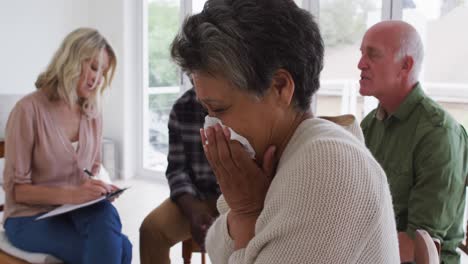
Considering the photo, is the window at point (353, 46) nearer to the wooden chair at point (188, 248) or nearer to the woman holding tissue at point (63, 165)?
the woman holding tissue at point (63, 165)

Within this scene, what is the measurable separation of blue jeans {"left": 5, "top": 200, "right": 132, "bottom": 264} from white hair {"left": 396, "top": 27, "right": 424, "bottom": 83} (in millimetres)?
1263

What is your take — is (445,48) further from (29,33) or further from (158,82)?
(29,33)

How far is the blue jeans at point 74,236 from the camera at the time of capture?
1688 millimetres

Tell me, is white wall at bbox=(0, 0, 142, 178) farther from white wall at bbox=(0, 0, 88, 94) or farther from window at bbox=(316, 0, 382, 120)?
window at bbox=(316, 0, 382, 120)

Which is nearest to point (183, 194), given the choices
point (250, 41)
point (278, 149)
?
point (278, 149)

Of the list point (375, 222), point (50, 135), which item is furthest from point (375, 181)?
point (50, 135)

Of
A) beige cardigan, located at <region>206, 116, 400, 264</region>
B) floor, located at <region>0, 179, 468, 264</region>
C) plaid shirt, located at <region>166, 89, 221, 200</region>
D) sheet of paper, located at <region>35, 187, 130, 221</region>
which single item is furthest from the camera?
floor, located at <region>0, 179, 468, 264</region>

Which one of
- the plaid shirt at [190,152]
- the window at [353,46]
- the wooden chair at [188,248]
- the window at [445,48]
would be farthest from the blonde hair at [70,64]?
the window at [445,48]

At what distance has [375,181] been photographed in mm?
723

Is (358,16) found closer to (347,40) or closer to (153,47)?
(347,40)

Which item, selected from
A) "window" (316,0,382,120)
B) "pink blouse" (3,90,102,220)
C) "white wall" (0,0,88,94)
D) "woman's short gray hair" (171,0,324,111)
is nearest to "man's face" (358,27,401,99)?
"woman's short gray hair" (171,0,324,111)

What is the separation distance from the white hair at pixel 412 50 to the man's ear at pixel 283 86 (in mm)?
1106

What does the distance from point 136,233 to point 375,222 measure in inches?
110

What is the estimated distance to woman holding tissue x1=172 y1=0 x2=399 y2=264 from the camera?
707 millimetres
